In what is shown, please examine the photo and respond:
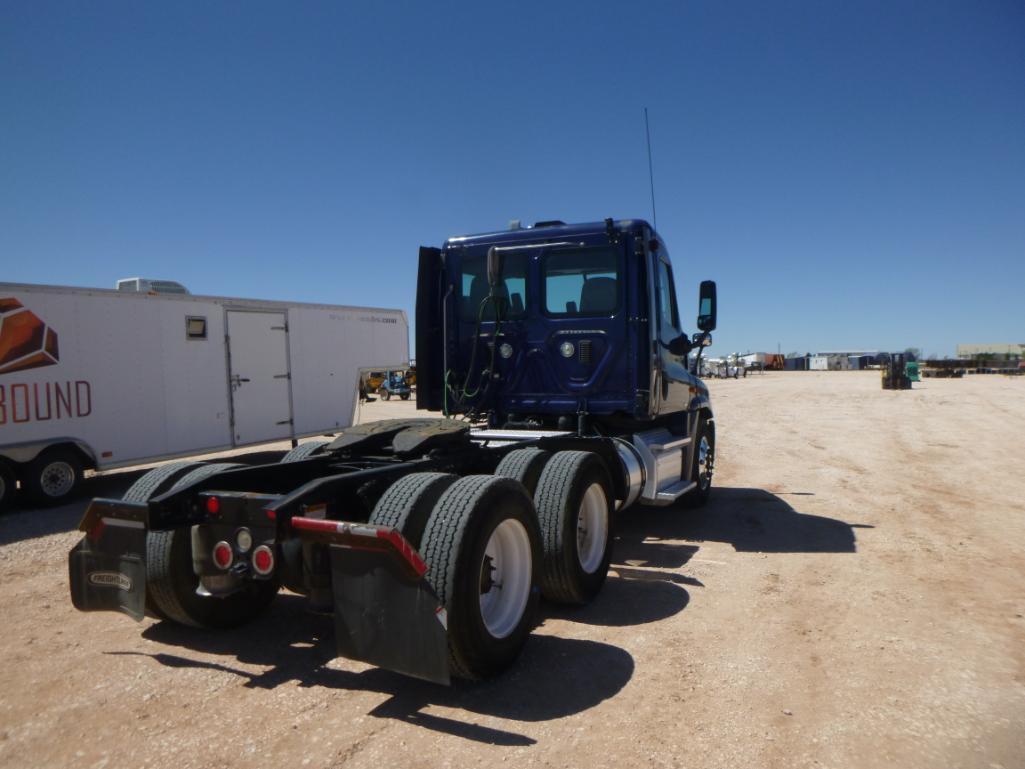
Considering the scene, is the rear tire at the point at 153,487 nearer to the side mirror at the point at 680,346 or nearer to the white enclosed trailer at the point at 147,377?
the side mirror at the point at 680,346

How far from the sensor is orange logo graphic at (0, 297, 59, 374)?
8.63 m

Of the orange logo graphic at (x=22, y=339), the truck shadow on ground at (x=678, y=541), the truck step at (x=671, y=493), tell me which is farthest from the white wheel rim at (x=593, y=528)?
the orange logo graphic at (x=22, y=339)

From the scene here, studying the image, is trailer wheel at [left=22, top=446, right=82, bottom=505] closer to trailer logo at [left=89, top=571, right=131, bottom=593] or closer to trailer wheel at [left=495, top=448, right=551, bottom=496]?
trailer logo at [left=89, top=571, right=131, bottom=593]

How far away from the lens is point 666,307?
7289 mm

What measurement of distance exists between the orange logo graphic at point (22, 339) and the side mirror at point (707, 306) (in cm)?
809

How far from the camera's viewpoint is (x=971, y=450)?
44.5ft

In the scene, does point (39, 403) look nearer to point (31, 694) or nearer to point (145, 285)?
point (145, 285)

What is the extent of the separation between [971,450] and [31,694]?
14980 mm

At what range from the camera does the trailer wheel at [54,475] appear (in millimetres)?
8984

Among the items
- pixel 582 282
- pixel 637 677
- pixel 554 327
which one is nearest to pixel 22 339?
pixel 554 327

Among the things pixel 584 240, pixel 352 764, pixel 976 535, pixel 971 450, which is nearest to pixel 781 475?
pixel 976 535

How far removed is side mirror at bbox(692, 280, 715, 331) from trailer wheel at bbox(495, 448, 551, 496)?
3141 mm

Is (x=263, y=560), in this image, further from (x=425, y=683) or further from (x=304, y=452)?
(x=304, y=452)

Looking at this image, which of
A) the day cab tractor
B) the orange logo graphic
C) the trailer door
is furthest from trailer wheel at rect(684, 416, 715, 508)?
the orange logo graphic
